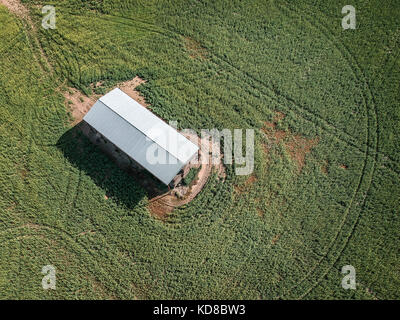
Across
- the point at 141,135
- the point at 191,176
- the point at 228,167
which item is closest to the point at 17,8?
the point at 141,135

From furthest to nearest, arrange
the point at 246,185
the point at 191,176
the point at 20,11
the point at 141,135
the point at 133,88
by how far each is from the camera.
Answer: the point at 20,11 < the point at 133,88 < the point at 246,185 < the point at 191,176 < the point at 141,135

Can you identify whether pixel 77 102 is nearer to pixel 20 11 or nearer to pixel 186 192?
pixel 20 11

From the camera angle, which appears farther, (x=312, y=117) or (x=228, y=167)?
(x=312, y=117)

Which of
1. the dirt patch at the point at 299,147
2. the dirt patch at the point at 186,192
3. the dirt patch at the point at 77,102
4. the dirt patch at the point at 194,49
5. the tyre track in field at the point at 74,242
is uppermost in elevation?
the dirt patch at the point at 194,49

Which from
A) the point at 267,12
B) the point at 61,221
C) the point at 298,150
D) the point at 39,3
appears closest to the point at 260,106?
the point at 298,150

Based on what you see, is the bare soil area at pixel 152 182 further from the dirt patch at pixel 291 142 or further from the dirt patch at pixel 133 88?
the dirt patch at pixel 291 142

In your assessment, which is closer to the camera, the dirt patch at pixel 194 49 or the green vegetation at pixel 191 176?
the green vegetation at pixel 191 176

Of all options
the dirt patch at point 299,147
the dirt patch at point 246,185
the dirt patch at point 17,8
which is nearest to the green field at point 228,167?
the dirt patch at point 246,185

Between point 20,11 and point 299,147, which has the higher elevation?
point 20,11
